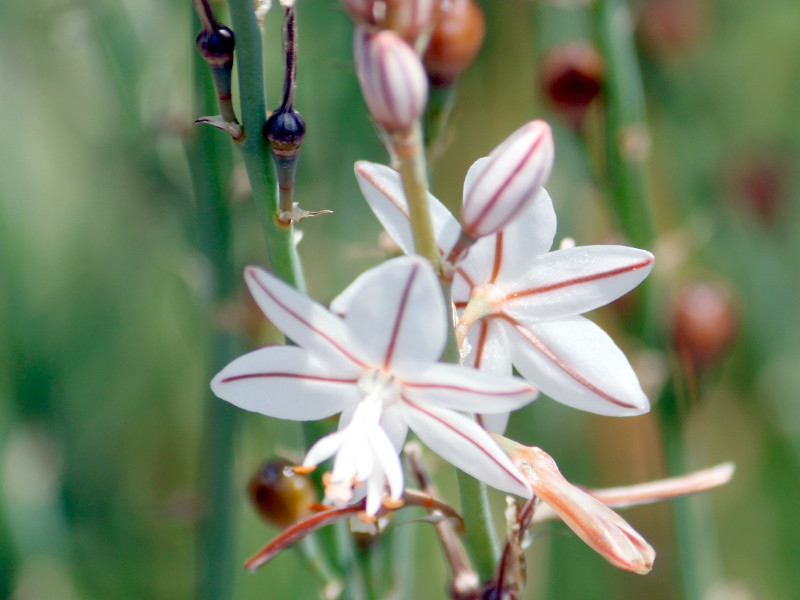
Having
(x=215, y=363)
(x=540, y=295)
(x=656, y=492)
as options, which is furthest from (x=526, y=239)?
(x=215, y=363)

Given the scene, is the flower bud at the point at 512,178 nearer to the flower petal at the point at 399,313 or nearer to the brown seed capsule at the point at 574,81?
the flower petal at the point at 399,313

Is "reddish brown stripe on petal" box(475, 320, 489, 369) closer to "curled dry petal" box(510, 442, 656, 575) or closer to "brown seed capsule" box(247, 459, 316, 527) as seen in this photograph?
"curled dry petal" box(510, 442, 656, 575)

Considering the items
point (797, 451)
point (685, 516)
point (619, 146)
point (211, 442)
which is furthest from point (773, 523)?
point (211, 442)

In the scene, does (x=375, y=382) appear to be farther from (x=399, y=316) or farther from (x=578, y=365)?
(x=578, y=365)

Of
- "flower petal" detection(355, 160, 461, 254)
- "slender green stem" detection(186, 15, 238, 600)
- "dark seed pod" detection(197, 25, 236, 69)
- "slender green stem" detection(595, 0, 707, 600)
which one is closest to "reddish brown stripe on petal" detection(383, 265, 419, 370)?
"flower petal" detection(355, 160, 461, 254)

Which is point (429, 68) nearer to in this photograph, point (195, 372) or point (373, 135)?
point (373, 135)

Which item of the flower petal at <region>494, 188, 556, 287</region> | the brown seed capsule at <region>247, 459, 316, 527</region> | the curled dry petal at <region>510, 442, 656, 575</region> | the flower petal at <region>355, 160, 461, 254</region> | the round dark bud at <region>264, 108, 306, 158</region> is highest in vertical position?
the round dark bud at <region>264, 108, 306, 158</region>

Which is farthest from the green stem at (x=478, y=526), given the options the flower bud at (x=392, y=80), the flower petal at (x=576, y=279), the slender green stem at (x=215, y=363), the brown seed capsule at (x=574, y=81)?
the brown seed capsule at (x=574, y=81)
